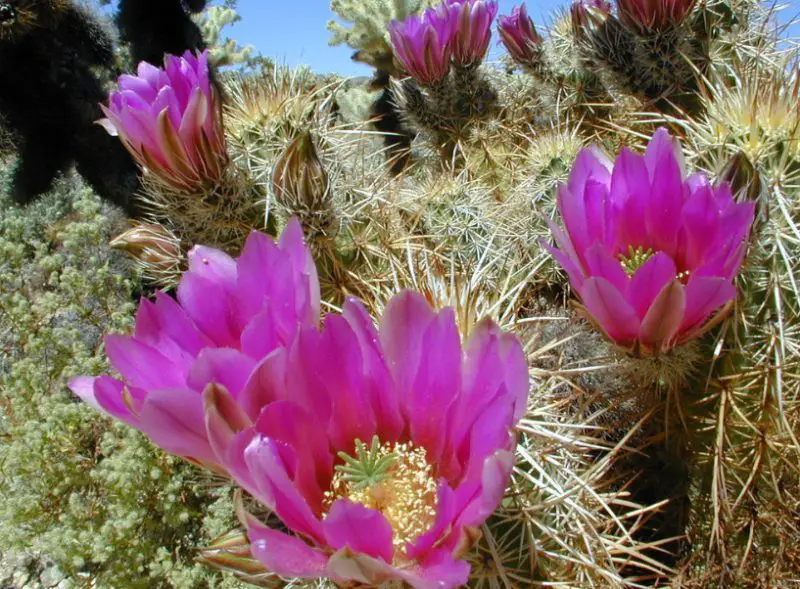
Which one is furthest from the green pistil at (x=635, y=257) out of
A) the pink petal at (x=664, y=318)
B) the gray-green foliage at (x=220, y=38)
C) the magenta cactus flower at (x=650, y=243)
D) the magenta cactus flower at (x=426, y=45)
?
the gray-green foliage at (x=220, y=38)

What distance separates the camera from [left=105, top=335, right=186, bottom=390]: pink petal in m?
0.67

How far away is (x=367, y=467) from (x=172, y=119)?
2.76 ft

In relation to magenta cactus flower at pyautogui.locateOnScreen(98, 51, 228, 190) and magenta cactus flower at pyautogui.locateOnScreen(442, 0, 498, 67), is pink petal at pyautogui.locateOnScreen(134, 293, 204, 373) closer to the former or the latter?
magenta cactus flower at pyautogui.locateOnScreen(98, 51, 228, 190)

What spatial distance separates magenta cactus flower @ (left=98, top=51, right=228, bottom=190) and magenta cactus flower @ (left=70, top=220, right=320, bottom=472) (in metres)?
0.52

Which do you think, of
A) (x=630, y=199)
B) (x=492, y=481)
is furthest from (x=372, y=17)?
(x=492, y=481)

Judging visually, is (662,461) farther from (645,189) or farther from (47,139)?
(47,139)

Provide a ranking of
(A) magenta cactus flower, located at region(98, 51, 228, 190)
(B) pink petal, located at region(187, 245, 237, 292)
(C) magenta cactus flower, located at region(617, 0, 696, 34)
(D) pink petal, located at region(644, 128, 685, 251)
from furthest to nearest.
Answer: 1. (C) magenta cactus flower, located at region(617, 0, 696, 34)
2. (A) magenta cactus flower, located at region(98, 51, 228, 190)
3. (D) pink petal, located at region(644, 128, 685, 251)
4. (B) pink petal, located at region(187, 245, 237, 292)

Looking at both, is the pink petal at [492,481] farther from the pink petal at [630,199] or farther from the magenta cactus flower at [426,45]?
the magenta cactus flower at [426,45]

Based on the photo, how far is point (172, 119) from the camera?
121 cm

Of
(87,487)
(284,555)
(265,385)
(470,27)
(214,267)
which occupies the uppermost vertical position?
(470,27)

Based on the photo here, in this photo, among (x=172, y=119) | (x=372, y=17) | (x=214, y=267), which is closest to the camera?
(x=214, y=267)

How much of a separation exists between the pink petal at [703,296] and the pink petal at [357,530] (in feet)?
1.57

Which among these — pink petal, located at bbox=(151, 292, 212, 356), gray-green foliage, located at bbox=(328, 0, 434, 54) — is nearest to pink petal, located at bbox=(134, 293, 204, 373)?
pink petal, located at bbox=(151, 292, 212, 356)

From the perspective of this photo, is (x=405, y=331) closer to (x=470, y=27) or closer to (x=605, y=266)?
(x=605, y=266)
